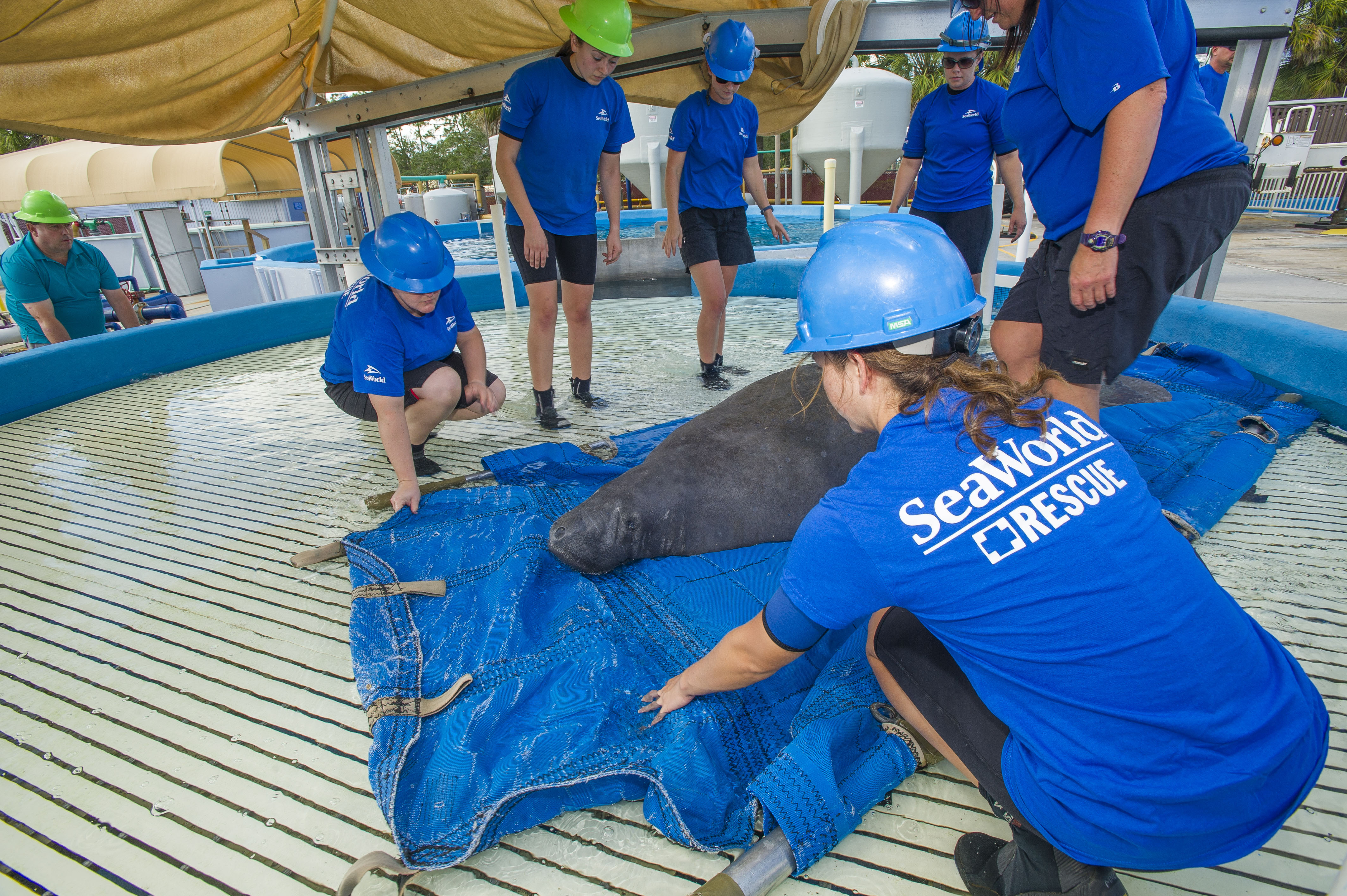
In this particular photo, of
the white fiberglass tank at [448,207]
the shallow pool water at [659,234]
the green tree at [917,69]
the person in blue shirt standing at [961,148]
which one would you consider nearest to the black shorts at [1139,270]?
the person in blue shirt standing at [961,148]

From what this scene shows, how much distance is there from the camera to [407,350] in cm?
300

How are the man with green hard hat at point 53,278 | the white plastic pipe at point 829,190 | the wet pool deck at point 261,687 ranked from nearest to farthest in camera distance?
the wet pool deck at point 261,687
the man with green hard hat at point 53,278
the white plastic pipe at point 829,190

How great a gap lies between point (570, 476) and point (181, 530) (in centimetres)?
165

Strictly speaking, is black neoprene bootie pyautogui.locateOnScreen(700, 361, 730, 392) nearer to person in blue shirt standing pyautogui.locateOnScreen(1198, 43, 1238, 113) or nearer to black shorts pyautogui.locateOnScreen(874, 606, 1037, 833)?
black shorts pyautogui.locateOnScreen(874, 606, 1037, 833)

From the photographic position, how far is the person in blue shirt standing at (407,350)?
2.67 m

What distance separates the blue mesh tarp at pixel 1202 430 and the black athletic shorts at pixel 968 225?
46.5 inches

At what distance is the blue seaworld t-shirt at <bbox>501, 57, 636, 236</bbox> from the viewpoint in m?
3.42

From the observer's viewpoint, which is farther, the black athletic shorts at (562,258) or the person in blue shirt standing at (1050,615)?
the black athletic shorts at (562,258)

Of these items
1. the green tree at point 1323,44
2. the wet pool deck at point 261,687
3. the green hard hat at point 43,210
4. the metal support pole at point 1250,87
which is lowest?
the wet pool deck at point 261,687

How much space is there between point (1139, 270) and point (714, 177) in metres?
2.64

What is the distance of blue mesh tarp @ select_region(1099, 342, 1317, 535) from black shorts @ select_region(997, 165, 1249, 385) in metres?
0.83

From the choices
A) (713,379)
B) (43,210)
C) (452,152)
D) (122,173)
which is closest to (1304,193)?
(713,379)

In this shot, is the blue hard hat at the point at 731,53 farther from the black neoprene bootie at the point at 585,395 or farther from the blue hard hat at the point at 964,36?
the black neoprene bootie at the point at 585,395

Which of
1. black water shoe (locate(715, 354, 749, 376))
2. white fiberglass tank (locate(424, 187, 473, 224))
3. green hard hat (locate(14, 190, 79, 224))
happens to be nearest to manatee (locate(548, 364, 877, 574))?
black water shoe (locate(715, 354, 749, 376))
